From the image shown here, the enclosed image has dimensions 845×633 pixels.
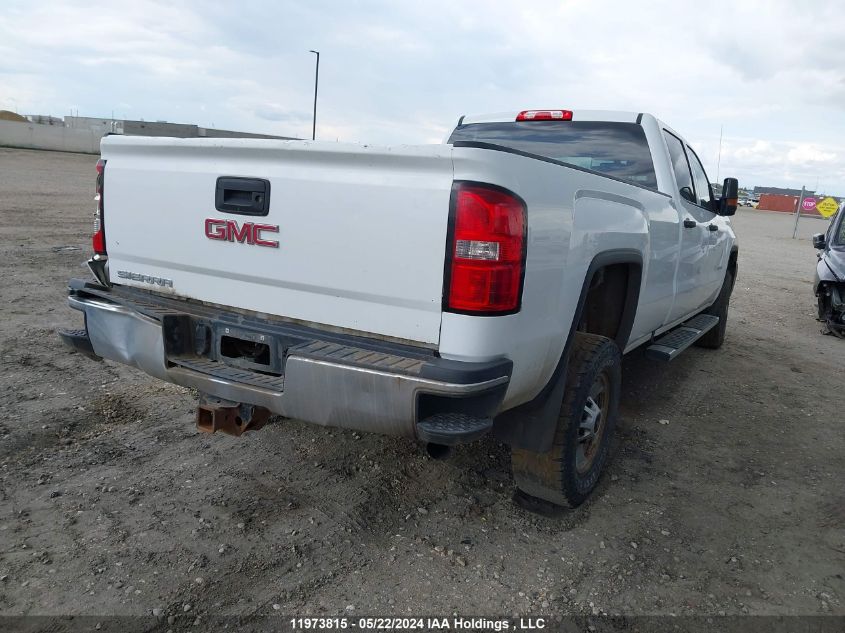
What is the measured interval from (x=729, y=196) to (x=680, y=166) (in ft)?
2.79

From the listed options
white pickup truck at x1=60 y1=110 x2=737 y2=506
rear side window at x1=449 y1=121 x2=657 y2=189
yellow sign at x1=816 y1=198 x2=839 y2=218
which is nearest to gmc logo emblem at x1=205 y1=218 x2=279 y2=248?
white pickup truck at x1=60 y1=110 x2=737 y2=506

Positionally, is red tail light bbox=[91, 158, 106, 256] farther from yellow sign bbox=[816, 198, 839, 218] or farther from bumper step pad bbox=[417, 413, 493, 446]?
yellow sign bbox=[816, 198, 839, 218]

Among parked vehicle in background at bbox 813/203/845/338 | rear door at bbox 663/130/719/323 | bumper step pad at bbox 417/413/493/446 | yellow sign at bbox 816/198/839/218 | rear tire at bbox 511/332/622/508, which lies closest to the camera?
bumper step pad at bbox 417/413/493/446

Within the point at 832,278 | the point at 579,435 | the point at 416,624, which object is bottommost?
the point at 416,624

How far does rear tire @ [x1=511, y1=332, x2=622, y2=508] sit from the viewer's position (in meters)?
2.97

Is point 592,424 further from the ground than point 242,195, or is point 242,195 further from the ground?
point 242,195

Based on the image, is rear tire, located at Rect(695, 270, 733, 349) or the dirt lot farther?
rear tire, located at Rect(695, 270, 733, 349)

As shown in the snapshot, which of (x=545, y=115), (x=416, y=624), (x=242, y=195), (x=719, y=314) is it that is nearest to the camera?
(x=416, y=624)

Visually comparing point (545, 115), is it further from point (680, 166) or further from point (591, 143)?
point (680, 166)

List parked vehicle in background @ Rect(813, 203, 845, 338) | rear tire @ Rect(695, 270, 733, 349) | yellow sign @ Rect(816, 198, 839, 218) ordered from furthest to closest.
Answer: yellow sign @ Rect(816, 198, 839, 218) < parked vehicle in background @ Rect(813, 203, 845, 338) < rear tire @ Rect(695, 270, 733, 349)

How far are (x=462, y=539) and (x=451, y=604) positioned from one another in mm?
467

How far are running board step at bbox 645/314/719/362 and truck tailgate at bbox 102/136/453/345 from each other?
2.36m

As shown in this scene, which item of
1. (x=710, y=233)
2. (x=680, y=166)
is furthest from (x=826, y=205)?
(x=680, y=166)

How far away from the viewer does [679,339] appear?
4715 millimetres
